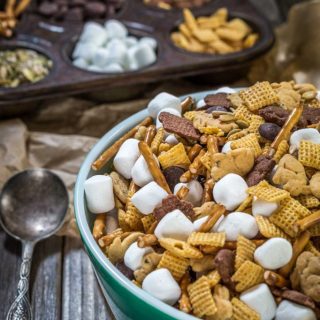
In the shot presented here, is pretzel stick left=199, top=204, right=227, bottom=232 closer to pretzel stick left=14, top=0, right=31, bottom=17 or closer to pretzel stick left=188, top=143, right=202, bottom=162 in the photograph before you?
pretzel stick left=188, top=143, right=202, bottom=162

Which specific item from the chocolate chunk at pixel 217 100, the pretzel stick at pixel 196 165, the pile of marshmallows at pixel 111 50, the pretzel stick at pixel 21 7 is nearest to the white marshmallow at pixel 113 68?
the pile of marshmallows at pixel 111 50

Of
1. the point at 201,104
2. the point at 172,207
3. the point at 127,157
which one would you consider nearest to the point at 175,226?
the point at 172,207

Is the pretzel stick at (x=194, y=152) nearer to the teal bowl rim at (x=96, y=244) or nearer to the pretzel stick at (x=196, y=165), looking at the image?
the pretzel stick at (x=196, y=165)

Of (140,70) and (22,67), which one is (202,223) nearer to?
(140,70)

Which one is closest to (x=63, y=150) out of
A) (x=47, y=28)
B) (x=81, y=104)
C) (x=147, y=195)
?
(x=81, y=104)

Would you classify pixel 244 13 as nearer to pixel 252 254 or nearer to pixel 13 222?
pixel 13 222
